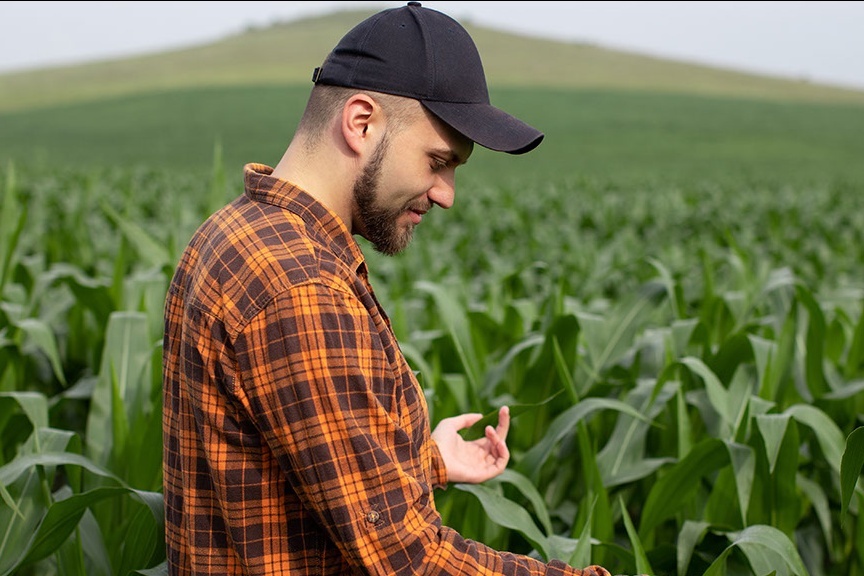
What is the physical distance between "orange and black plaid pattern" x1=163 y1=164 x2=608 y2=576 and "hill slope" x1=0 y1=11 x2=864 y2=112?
1816 inches

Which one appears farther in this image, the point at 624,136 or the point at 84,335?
the point at 624,136

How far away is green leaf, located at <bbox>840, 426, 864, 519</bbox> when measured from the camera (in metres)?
1.40

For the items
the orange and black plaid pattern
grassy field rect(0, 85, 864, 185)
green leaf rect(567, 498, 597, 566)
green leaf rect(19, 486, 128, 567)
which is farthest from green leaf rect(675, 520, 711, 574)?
grassy field rect(0, 85, 864, 185)

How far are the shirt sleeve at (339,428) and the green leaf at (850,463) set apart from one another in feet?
1.99

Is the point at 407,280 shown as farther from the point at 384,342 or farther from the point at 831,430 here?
the point at 384,342

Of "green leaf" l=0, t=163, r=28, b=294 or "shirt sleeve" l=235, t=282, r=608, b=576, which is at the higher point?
"shirt sleeve" l=235, t=282, r=608, b=576

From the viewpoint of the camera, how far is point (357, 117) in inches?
51.4

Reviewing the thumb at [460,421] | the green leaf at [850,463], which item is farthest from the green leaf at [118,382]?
the green leaf at [850,463]

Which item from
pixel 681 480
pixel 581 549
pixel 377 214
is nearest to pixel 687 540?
pixel 681 480

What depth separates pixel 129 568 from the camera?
5.86 feet

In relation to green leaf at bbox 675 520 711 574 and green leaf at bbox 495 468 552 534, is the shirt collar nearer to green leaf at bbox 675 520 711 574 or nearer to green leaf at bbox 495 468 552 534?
green leaf at bbox 495 468 552 534

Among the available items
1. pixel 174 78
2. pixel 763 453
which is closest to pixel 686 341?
pixel 763 453

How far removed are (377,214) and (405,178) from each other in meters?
0.07

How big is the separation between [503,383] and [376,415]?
1713 millimetres
